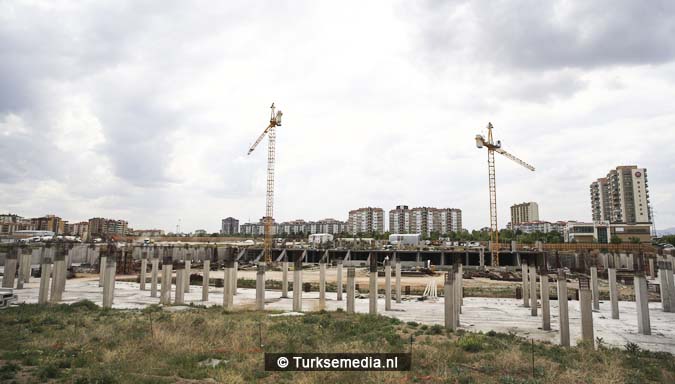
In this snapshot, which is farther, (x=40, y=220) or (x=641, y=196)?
(x=40, y=220)

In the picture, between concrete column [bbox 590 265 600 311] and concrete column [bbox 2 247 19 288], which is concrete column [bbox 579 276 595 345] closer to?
concrete column [bbox 590 265 600 311]

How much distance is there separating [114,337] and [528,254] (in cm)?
7637

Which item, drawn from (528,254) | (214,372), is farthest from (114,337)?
(528,254)

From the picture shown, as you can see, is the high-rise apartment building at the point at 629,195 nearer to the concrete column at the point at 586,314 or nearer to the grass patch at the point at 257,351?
the concrete column at the point at 586,314

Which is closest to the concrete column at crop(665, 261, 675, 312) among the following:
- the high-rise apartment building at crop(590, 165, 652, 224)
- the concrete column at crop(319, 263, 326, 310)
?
the concrete column at crop(319, 263, 326, 310)

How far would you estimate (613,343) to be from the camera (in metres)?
17.9

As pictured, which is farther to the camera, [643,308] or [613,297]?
[613,297]

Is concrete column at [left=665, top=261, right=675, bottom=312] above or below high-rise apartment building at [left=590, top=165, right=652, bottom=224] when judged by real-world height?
below

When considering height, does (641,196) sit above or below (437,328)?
above

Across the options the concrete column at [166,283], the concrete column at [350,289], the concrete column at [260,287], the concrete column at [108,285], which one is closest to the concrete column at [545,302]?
the concrete column at [350,289]

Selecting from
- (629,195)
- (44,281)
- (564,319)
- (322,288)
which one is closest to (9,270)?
(44,281)

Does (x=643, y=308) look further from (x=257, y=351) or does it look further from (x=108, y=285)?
(x=108, y=285)

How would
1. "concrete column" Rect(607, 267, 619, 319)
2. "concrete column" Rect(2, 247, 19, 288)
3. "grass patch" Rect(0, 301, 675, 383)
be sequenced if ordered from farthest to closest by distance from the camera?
"concrete column" Rect(2, 247, 19, 288) < "concrete column" Rect(607, 267, 619, 319) < "grass patch" Rect(0, 301, 675, 383)

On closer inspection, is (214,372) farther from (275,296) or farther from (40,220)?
(40,220)
